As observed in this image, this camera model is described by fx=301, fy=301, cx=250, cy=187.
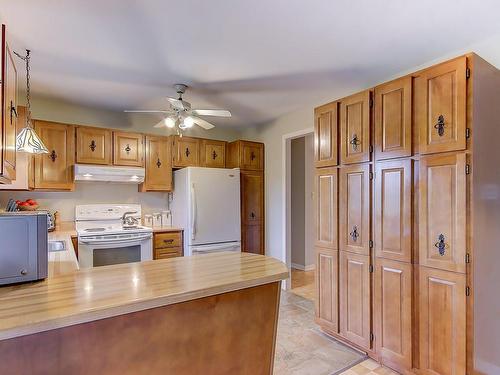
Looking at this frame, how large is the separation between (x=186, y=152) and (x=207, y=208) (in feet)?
3.02

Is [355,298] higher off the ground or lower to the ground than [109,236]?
lower

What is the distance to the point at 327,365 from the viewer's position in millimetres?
2410

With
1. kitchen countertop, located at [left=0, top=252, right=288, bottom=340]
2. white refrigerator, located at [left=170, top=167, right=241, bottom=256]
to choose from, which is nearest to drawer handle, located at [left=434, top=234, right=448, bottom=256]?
kitchen countertop, located at [left=0, top=252, right=288, bottom=340]

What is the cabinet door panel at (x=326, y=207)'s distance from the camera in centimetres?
275

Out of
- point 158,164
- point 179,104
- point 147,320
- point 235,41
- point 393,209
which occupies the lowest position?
point 147,320

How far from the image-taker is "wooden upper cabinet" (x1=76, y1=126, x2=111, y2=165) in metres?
3.64

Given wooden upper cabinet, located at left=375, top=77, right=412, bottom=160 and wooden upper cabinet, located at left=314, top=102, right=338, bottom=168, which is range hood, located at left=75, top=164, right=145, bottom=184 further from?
wooden upper cabinet, located at left=375, top=77, right=412, bottom=160

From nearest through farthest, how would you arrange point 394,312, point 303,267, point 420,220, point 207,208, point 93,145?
point 420,220 → point 394,312 → point 93,145 → point 207,208 → point 303,267

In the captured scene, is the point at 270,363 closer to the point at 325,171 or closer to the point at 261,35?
the point at 325,171

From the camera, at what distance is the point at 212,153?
14.8 feet

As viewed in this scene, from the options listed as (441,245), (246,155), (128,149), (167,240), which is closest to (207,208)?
(167,240)

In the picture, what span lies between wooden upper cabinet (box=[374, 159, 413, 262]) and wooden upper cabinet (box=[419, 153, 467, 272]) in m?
0.10

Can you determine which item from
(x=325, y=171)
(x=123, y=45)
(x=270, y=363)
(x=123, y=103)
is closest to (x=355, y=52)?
(x=325, y=171)

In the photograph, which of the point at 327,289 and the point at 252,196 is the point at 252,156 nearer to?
the point at 252,196
